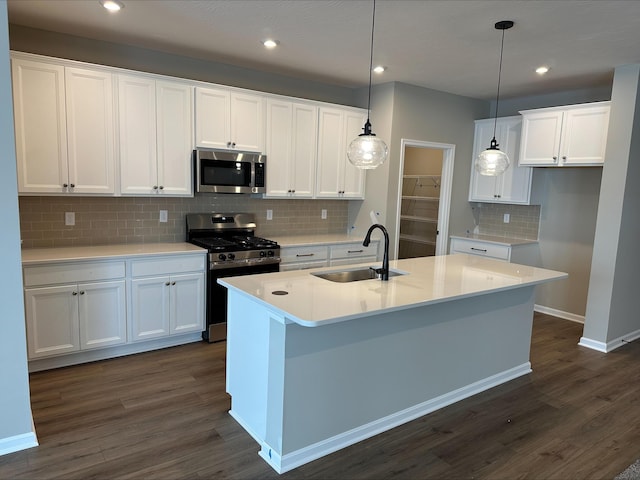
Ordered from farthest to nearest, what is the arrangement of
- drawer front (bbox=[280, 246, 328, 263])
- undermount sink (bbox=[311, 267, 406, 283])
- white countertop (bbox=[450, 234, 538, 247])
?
white countertop (bbox=[450, 234, 538, 247]) → drawer front (bbox=[280, 246, 328, 263]) → undermount sink (bbox=[311, 267, 406, 283])

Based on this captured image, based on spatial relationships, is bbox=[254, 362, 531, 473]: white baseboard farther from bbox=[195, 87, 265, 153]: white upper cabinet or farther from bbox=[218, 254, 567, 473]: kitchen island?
bbox=[195, 87, 265, 153]: white upper cabinet

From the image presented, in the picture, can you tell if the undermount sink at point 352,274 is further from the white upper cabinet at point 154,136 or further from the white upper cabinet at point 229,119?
the white upper cabinet at point 229,119

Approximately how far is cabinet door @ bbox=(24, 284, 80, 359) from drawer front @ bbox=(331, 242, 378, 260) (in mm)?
2610

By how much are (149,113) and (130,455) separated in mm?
2774

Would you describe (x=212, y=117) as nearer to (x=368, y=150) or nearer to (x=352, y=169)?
(x=352, y=169)

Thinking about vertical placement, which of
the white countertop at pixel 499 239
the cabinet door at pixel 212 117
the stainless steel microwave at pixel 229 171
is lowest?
the white countertop at pixel 499 239

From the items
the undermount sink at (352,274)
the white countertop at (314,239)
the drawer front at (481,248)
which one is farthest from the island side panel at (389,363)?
the white countertop at (314,239)

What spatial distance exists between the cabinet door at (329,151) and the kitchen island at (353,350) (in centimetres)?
195

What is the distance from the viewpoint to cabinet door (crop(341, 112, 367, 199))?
5180 millimetres

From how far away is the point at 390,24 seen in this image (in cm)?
321

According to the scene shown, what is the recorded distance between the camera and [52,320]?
3350 millimetres

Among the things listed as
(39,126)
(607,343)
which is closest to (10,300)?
(39,126)

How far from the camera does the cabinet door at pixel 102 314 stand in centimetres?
347

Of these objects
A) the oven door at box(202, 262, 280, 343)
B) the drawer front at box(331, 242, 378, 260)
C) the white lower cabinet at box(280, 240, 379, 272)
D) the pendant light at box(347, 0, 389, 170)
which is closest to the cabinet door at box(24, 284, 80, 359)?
the oven door at box(202, 262, 280, 343)
